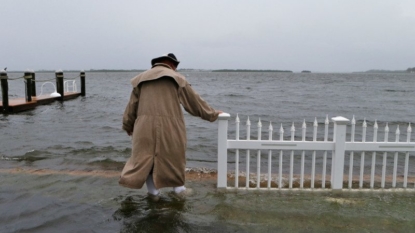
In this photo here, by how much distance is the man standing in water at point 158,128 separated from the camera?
13.9 feet

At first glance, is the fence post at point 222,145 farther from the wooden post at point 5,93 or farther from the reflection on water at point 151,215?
the wooden post at point 5,93

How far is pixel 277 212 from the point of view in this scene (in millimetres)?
4418

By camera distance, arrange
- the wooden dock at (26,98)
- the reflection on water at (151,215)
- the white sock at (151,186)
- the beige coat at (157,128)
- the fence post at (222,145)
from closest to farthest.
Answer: the reflection on water at (151,215)
the beige coat at (157,128)
the white sock at (151,186)
the fence post at (222,145)
the wooden dock at (26,98)

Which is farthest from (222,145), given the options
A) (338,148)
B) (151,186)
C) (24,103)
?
(24,103)

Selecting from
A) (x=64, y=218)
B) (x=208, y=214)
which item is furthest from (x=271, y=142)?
(x=64, y=218)

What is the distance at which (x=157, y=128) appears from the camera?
423 centimetres

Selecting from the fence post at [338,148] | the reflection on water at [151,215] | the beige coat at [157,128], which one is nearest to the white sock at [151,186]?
the reflection on water at [151,215]

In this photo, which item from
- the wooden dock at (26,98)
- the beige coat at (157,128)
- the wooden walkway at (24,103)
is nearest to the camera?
the beige coat at (157,128)

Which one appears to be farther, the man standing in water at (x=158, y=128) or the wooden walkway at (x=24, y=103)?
the wooden walkway at (x=24, y=103)

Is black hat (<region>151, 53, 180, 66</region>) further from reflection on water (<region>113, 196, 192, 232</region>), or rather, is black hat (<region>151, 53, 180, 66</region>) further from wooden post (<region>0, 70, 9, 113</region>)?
wooden post (<region>0, 70, 9, 113</region>)

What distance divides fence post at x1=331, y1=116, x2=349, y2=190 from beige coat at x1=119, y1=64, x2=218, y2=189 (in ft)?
6.89

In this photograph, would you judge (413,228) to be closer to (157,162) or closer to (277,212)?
(277,212)

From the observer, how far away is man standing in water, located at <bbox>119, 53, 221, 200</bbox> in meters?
4.25

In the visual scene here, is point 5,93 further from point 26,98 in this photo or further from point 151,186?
point 151,186
